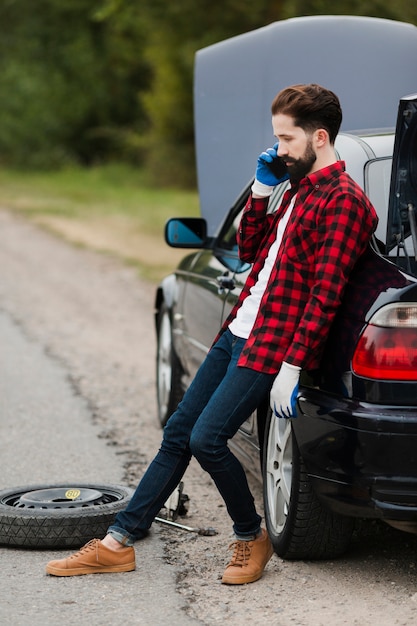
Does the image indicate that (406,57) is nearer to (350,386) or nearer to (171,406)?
(171,406)

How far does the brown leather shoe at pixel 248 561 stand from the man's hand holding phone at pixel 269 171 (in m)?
1.32

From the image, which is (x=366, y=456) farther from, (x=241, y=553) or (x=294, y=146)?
(x=294, y=146)

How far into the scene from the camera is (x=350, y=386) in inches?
168

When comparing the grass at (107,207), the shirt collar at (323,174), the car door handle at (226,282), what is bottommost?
the grass at (107,207)

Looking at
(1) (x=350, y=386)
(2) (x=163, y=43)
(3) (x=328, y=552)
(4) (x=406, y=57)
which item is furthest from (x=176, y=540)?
(2) (x=163, y=43)

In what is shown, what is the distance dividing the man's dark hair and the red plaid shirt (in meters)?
0.16

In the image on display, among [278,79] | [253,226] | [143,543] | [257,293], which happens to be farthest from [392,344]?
[278,79]

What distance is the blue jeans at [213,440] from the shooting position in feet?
14.6

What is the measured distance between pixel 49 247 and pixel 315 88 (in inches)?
616

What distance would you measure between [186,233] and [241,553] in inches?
90.8

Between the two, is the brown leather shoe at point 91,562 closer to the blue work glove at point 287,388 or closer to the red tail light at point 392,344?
the blue work glove at point 287,388

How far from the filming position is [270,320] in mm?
4363

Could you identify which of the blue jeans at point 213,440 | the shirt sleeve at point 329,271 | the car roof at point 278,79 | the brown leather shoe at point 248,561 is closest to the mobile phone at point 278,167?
the shirt sleeve at point 329,271

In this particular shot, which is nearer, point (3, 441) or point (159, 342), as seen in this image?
point (3, 441)
